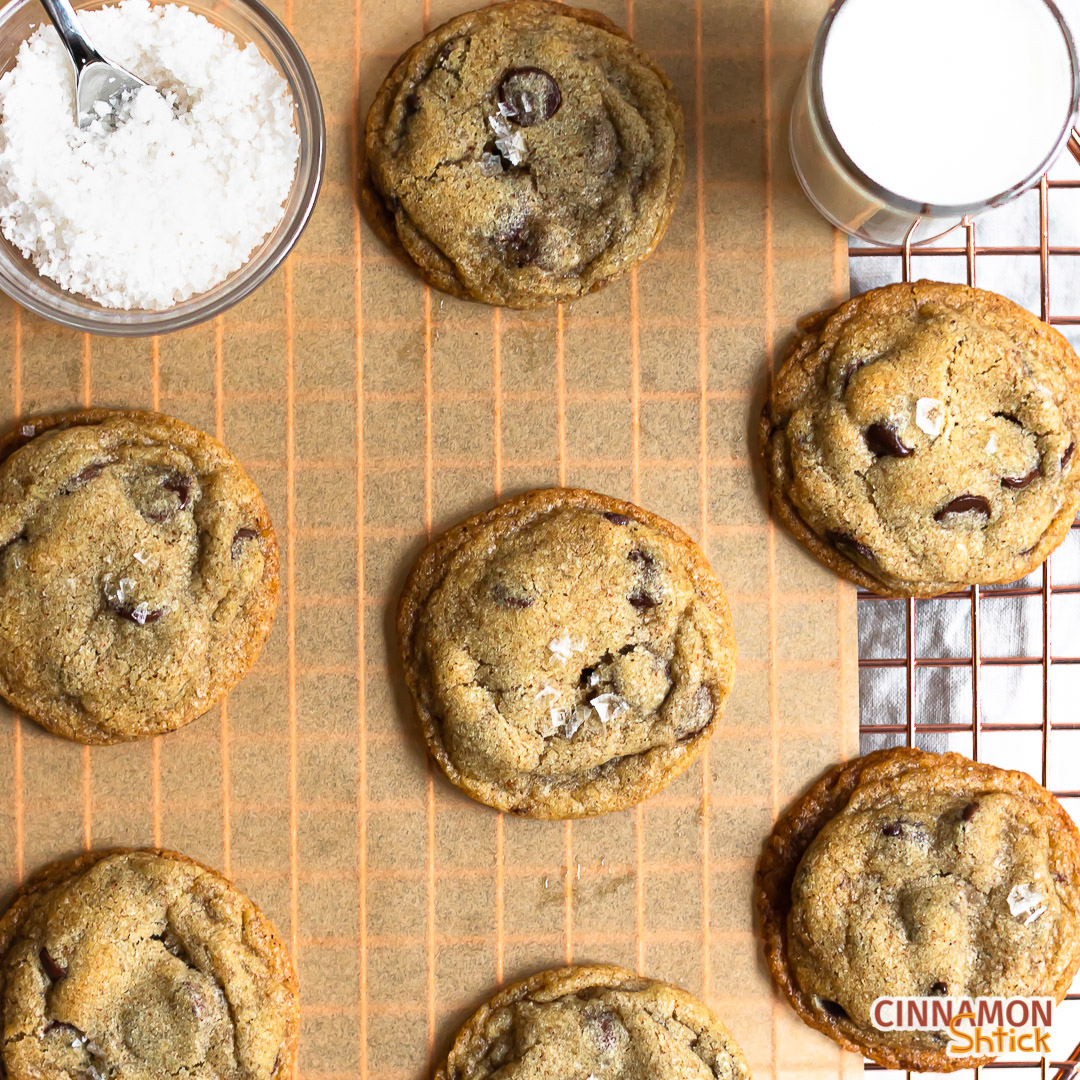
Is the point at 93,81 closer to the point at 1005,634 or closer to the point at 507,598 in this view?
the point at 507,598

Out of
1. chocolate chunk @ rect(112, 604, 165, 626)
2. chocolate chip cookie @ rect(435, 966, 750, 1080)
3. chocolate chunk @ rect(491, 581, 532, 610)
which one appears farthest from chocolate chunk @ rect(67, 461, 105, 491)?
chocolate chip cookie @ rect(435, 966, 750, 1080)

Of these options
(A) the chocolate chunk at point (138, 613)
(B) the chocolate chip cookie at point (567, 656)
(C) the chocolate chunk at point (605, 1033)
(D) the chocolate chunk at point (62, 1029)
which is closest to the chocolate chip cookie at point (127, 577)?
(A) the chocolate chunk at point (138, 613)

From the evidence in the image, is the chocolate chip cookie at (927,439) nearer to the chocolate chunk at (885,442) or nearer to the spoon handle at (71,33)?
the chocolate chunk at (885,442)

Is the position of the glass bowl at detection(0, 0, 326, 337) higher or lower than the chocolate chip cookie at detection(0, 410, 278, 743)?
higher

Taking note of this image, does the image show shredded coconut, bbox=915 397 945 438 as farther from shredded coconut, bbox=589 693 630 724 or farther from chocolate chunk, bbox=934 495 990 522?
shredded coconut, bbox=589 693 630 724

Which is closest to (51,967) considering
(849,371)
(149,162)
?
(149,162)

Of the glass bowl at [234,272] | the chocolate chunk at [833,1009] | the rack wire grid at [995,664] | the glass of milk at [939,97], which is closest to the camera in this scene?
the glass of milk at [939,97]

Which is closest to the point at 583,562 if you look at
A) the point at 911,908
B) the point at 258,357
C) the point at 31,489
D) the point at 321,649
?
the point at 321,649
